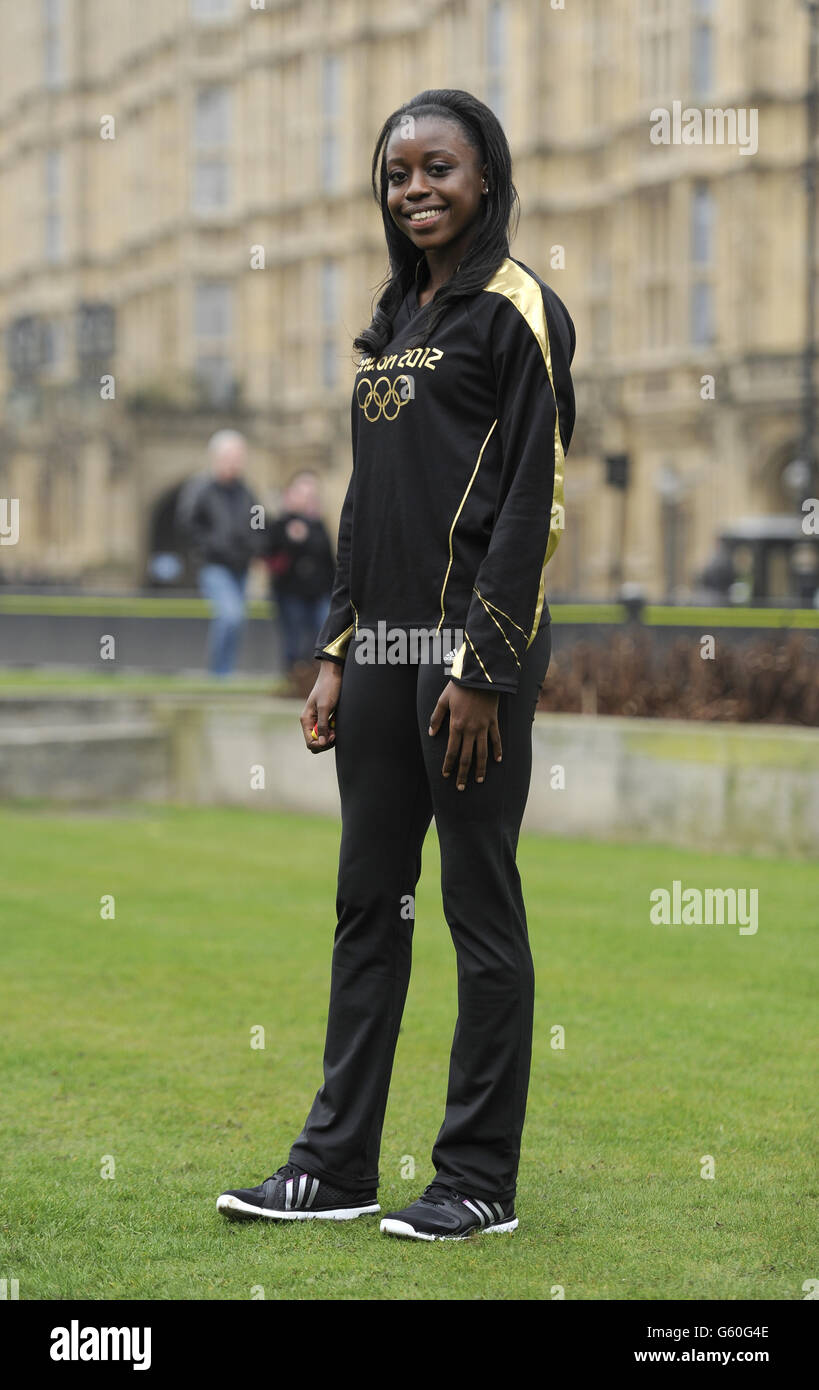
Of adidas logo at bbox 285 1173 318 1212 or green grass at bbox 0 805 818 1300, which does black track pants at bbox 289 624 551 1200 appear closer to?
adidas logo at bbox 285 1173 318 1212

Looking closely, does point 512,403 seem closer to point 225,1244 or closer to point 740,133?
point 225,1244

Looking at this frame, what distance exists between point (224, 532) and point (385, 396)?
37.2ft

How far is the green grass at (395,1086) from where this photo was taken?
3.37 meters

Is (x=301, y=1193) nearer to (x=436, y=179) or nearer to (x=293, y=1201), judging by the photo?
(x=293, y=1201)

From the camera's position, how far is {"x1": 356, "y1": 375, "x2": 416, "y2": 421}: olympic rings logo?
3619mm

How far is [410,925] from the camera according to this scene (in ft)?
12.5

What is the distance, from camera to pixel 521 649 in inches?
138

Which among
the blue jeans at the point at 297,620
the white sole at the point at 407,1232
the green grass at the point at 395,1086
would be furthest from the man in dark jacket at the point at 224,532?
the white sole at the point at 407,1232

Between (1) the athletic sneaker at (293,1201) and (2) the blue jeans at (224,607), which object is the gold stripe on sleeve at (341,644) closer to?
(1) the athletic sneaker at (293,1201)

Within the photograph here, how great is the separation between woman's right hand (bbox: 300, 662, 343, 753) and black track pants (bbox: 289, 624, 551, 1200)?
0.18 feet

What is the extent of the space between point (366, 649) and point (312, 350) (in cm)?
4506

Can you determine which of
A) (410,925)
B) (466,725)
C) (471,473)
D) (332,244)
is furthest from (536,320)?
(332,244)

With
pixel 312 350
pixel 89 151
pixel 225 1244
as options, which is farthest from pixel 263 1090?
pixel 89 151

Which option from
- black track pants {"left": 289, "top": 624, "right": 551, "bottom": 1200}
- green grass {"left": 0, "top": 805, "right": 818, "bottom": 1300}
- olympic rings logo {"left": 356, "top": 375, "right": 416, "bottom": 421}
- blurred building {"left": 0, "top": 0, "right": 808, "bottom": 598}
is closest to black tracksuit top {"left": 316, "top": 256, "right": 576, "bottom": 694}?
olympic rings logo {"left": 356, "top": 375, "right": 416, "bottom": 421}
